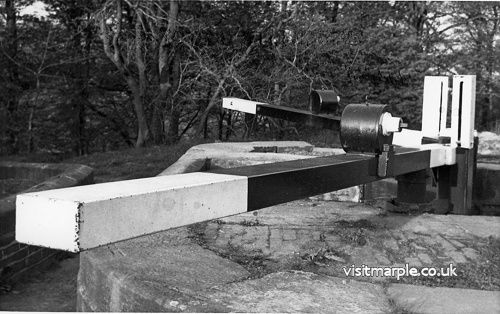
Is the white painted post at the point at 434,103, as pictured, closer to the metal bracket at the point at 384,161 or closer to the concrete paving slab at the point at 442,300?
the metal bracket at the point at 384,161

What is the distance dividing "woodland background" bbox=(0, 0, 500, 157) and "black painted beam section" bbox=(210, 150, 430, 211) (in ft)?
26.9

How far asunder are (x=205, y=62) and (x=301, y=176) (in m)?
9.47

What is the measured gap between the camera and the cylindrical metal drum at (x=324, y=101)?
11.5 feet

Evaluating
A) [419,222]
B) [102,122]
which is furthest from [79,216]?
[102,122]

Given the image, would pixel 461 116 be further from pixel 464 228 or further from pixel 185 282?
pixel 185 282

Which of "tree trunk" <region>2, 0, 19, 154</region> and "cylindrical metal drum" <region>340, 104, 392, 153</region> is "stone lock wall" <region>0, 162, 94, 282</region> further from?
"tree trunk" <region>2, 0, 19, 154</region>

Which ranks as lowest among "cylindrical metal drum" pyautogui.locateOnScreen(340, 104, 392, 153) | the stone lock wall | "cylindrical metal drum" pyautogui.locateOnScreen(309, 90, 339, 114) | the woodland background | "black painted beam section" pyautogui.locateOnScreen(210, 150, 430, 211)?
the stone lock wall

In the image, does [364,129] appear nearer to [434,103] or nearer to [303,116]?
[303,116]

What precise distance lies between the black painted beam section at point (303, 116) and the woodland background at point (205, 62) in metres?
6.28

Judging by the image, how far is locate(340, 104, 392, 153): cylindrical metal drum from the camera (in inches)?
88.1

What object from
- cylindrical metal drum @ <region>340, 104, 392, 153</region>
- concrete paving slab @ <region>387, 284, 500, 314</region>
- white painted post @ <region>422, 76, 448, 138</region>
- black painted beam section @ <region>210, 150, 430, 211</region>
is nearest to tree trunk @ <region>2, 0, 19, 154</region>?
white painted post @ <region>422, 76, 448, 138</region>

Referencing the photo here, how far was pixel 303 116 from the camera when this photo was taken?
12.3ft

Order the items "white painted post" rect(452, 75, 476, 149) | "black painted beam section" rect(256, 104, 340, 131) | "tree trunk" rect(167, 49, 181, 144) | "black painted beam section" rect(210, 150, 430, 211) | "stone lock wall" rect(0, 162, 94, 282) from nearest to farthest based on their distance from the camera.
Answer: "black painted beam section" rect(210, 150, 430, 211) < "stone lock wall" rect(0, 162, 94, 282) < "black painted beam section" rect(256, 104, 340, 131) < "white painted post" rect(452, 75, 476, 149) < "tree trunk" rect(167, 49, 181, 144)

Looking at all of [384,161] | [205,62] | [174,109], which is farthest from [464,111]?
[174,109]
